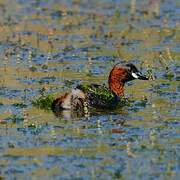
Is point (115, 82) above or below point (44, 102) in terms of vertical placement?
above

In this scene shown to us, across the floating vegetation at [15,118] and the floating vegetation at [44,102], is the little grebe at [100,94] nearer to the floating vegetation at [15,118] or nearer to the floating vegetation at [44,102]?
the floating vegetation at [44,102]

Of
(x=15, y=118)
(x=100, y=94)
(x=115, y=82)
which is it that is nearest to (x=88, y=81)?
(x=115, y=82)

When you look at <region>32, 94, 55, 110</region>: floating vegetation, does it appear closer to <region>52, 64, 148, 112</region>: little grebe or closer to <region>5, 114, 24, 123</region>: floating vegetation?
<region>52, 64, 148, 112</region>: little grebe

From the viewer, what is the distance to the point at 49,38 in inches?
742

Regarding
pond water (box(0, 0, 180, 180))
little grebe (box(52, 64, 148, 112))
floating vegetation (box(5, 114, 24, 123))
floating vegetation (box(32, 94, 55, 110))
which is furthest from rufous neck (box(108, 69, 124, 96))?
floating vegetation (box(5, 114, 24, 123))

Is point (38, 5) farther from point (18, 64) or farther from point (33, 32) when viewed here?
point (18, 64)

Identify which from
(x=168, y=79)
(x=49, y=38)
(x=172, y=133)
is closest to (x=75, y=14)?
(x=49, y=38)

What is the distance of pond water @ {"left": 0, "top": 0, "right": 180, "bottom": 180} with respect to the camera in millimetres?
9656

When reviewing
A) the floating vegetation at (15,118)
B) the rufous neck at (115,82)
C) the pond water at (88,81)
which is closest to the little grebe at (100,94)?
the rufous neck at (115,82)

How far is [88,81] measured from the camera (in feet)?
48.3

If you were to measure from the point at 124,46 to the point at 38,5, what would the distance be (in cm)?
604

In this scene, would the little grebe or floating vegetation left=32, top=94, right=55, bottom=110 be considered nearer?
the little grebe

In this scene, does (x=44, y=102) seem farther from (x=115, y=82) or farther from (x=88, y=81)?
(x=88, y=81)

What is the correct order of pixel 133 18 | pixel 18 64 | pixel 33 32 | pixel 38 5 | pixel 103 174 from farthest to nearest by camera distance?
pixel 38 5 < pixel 133 18 < pixel 33 32 < pixel 18 64 < pixel 103 174
